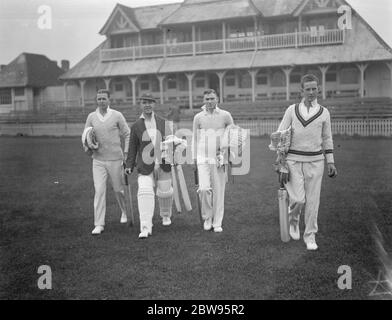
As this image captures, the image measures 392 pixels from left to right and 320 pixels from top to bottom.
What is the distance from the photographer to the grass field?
4.75m

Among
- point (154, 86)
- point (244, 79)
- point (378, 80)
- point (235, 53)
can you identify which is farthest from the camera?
point (154, 86)

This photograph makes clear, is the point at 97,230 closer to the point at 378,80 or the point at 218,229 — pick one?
the point at 218,229

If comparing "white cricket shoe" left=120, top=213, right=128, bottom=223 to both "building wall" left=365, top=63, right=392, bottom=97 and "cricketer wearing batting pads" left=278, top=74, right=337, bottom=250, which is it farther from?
"building wall" left=365, top=63, right=392, bottom=97

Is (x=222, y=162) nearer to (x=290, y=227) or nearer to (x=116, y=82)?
(x=290, y=227)

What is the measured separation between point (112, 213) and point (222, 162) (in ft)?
8.21

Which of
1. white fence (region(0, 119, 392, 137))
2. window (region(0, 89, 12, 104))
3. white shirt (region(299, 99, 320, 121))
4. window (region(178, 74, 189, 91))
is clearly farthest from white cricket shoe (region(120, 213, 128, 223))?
window (region(0, 89, 12, 104))

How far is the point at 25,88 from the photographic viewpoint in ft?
134

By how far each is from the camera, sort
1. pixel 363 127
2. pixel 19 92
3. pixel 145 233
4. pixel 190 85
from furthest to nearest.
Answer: pixel 19 92, pixel 190 85, pixel 363 127, pixel 145 233

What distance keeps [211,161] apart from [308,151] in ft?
5.09

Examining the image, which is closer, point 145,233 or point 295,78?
point 145,233

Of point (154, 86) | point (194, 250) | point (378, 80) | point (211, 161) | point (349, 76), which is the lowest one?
point (194, 250)

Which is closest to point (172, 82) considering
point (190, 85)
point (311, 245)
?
point (190, 85)

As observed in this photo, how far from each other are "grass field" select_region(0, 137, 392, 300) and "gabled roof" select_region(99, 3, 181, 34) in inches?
988

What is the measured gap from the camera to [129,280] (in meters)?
5.01
